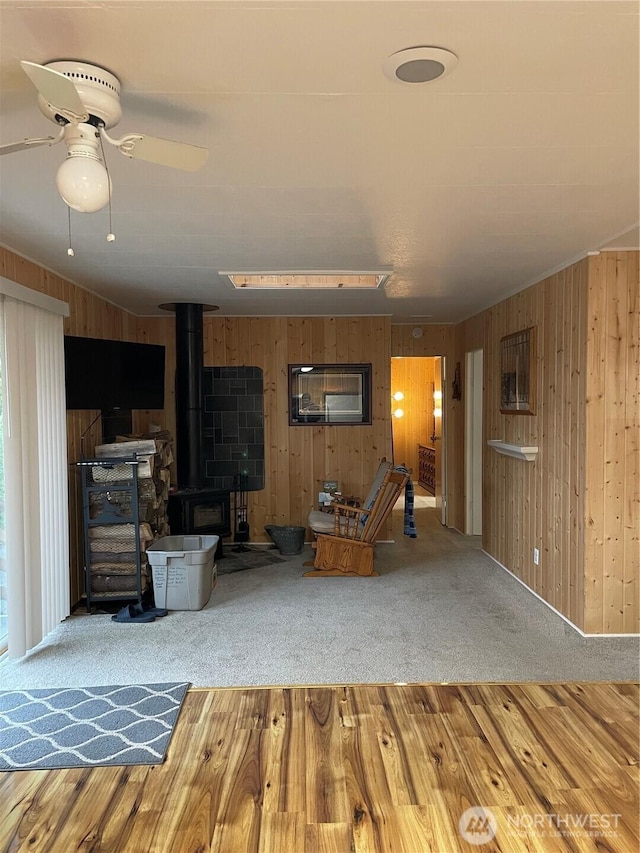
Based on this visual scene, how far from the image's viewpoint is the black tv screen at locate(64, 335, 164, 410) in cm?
427

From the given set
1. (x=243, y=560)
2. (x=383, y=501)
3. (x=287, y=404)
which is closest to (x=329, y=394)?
(x=287, y=404)

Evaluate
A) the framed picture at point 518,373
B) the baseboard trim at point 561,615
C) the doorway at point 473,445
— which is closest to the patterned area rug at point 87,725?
the baseboard trim at point 561,615

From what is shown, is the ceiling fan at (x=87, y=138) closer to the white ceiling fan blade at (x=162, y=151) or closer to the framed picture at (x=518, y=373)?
the white ceiling fan blade at (x=162, y=151)

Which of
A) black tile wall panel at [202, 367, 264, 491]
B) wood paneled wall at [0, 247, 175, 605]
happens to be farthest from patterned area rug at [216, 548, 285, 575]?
wood paneled wall at [0, 247, 175, 605]

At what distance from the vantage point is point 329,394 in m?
6.28

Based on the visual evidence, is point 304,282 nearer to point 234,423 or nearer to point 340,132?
point 234,423

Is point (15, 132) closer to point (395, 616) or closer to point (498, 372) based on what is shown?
point (395, 616)

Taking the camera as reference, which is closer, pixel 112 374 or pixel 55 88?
pixel 55 88

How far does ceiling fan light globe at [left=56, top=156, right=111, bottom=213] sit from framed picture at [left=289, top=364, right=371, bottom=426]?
472cm

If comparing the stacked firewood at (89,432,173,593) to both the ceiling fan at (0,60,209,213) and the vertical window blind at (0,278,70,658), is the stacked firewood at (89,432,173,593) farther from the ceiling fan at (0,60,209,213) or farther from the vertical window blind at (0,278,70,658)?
the ceiling fan at (0,60,209,213)

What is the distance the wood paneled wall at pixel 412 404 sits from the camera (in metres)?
10.5

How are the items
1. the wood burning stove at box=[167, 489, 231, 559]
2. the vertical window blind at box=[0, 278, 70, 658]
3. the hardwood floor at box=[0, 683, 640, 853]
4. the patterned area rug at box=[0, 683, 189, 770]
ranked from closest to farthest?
1. the hardwood floor at box=[0, 683, 640, 853]
2. the patterned area rug at box=[0, 683, 189, 770]
3. the vertical window blind at box=[0, 278, 70, 658]
4. the wood burning stove at box=[167, 489, 231, 559]

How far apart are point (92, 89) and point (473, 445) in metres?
5.58

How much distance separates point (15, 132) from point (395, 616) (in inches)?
138
